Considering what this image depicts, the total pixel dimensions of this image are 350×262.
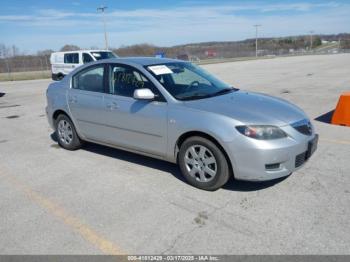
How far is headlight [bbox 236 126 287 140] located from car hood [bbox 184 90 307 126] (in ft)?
0.20

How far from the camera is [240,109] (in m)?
4.16

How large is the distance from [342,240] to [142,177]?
8.61ft

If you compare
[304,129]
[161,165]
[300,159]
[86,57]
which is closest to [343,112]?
[304,129]

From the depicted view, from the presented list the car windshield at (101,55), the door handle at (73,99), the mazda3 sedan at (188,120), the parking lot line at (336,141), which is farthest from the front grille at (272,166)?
the car windshield at (101,55)

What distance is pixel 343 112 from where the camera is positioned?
24.0 feet

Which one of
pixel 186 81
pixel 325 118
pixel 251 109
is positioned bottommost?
pixel 325 118

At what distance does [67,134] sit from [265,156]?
381 cm

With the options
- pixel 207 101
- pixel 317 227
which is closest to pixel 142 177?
pixel 207 101

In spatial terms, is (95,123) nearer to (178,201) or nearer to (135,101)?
(135,101)

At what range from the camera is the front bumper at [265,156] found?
3797mm

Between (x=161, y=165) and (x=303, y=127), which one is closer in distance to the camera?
(x=303, y=127)

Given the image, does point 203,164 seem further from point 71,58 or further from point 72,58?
point 71,58

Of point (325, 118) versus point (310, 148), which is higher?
point (310, 148)

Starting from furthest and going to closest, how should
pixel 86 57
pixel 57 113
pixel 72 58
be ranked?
pixel 72 58 < pixel 86 57 < pixel 57 113
